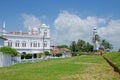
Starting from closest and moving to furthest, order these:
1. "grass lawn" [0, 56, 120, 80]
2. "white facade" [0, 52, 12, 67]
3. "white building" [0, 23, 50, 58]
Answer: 1. "grass lawn" [0, 56, 120, 80]
2. "white facade" [0, 52, 12, 67]
3. "white building" [0, 23, 50, 58]

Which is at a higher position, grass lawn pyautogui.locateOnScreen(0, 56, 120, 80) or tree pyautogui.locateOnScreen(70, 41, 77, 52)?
tree pyautogui.locateOnScreen(70, 41, 77, 52)

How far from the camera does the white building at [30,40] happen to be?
7738cm

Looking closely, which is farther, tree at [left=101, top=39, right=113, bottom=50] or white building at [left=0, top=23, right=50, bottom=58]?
tree at [left=101, top=39, right=113, bottom=50]

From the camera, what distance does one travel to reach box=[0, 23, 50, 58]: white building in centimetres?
7738

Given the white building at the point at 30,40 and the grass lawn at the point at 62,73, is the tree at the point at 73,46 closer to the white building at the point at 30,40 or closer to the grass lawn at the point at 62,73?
the white building at the point at 30,40

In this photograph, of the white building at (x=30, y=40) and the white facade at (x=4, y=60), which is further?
the white building at (x=30, y=40)

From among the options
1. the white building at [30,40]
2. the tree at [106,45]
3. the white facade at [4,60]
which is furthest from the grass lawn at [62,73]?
the tree at [106,45]

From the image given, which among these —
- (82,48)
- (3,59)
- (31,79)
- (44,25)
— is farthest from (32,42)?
(31,79)

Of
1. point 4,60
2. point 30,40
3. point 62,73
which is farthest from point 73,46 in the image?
point 62,73

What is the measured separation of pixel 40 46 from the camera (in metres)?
87.6

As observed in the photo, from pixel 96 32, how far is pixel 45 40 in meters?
20.9

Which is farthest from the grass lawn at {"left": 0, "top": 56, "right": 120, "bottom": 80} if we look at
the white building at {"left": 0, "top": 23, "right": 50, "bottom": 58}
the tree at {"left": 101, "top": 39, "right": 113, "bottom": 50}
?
the tree at {"left": 101, "top": 39, "right": 113, "bottom": 50}

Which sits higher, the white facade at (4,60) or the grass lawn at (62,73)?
the white facade at (4,60)

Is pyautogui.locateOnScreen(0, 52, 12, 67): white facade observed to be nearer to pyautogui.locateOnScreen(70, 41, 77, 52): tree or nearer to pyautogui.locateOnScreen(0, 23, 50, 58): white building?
pyautogui.locateOnScreen(0, 23, 50, 58): white building
